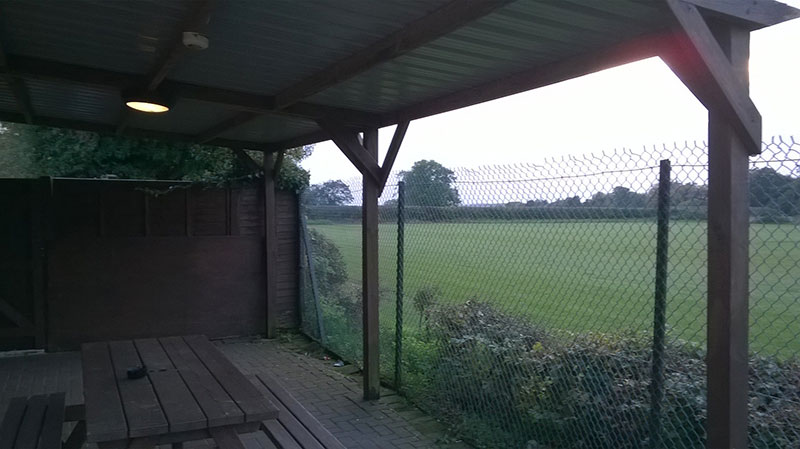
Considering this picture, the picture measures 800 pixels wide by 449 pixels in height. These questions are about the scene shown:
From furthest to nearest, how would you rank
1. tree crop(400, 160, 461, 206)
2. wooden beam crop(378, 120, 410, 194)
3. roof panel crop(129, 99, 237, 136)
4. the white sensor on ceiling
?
1. roof panel crop(129, 99, 237, 136)
2. wooden beam crop(378, 120, 410, 194)
3. tree crop(400, 160, 461, 206)
4. the white sensor on ceiling

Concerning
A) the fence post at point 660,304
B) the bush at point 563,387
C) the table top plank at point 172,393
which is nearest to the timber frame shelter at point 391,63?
the bush at point 563,387

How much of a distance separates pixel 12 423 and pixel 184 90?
8.35 feet

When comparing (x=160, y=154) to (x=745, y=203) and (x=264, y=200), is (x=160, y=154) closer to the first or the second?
(x=264, y=200)

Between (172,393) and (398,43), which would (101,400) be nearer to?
(172,393)

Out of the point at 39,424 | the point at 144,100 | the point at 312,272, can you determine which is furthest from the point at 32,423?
the point at 312,272

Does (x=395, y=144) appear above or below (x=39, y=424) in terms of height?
above

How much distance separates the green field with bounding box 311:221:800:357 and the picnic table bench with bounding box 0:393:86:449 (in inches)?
111

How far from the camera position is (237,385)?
3.16m

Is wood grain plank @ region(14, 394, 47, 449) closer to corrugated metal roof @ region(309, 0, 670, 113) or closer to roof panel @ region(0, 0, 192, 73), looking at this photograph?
roof panel @ region(0, 0, 192, 73)

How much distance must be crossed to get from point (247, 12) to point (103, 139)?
940cm

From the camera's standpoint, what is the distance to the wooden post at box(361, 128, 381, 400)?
5125 mm

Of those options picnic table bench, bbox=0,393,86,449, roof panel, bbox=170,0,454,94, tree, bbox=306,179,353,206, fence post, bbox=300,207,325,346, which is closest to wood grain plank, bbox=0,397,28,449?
picnic table bench, bbox=0,393,86,449

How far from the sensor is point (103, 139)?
10867 millimetres

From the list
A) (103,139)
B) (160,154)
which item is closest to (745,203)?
(160,154)
